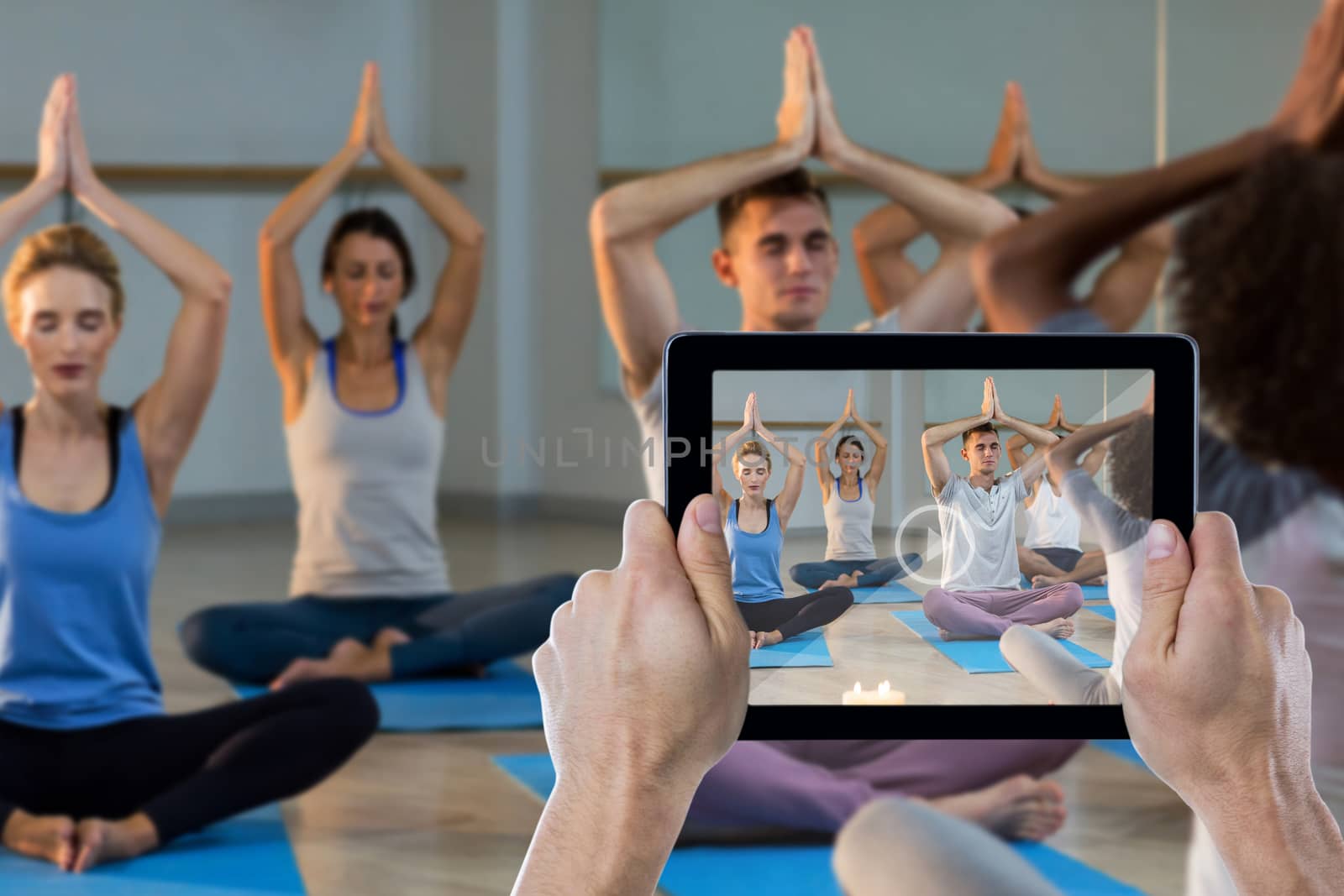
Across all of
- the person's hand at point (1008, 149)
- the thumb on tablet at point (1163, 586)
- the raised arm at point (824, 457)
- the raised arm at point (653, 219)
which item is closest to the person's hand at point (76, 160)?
the raised arm at point (653, 219)

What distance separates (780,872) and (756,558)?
1189 millimetres

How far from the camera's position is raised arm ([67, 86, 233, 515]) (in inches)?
74.4

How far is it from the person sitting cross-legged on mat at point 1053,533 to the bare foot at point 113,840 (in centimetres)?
138

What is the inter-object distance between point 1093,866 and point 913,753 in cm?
29

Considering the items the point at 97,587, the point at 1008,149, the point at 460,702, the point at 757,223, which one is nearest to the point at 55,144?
the point at 97,587

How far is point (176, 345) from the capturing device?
75.7 inches

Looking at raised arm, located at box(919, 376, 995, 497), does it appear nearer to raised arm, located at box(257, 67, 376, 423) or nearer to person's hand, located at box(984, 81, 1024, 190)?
person's hand, located at box(984, 81, 1024, 190)

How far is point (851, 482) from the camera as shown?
59 cm

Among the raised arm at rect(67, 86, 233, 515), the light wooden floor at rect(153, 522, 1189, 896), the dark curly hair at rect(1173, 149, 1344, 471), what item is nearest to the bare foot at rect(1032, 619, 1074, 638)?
the dark curly hair at rect(1173, 149, 1344, 471)

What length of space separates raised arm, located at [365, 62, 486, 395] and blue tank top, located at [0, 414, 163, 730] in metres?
0.80

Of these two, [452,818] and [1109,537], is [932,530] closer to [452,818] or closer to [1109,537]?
[1109,537]

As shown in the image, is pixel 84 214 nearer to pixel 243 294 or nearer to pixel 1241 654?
pixel 243 294

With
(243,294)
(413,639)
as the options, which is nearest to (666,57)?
(243,294)

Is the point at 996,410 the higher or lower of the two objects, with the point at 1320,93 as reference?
lower
